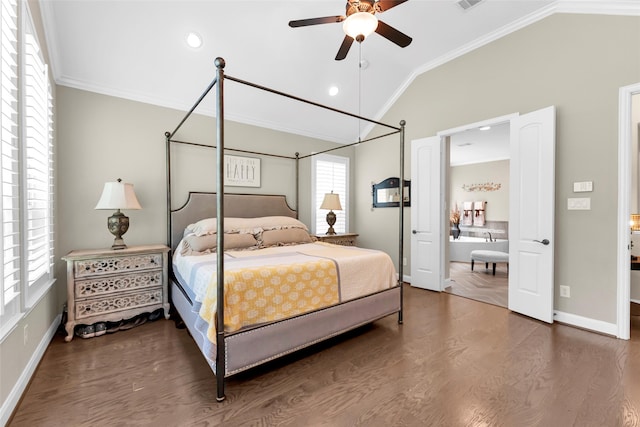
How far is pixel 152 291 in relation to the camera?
9.99ft

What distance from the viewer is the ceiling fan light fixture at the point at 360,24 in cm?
207

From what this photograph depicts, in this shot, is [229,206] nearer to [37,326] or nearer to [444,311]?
[37,326]

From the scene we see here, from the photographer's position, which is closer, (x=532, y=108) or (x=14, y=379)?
Answer: (x=14, y=379)

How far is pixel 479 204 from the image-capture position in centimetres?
805

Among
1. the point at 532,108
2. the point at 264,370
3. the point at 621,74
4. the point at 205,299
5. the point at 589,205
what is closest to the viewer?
the point at 205,299

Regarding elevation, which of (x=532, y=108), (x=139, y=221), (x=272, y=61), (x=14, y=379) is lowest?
(x=14, y=379)

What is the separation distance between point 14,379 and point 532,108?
508 cm

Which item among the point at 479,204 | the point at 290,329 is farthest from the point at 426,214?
the point at 479,204

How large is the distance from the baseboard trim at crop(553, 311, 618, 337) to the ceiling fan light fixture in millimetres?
3450

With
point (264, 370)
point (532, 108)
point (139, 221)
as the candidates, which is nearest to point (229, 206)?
point (139, 221)

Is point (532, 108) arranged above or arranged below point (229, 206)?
above

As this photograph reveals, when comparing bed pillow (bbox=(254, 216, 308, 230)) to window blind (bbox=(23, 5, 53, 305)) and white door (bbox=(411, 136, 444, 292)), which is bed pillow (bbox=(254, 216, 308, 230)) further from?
window blind (bbox=(23, 5, 53, 305))

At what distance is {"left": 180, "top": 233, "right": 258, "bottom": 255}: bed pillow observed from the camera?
3.00 metres

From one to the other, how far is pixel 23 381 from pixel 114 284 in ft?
3.44
